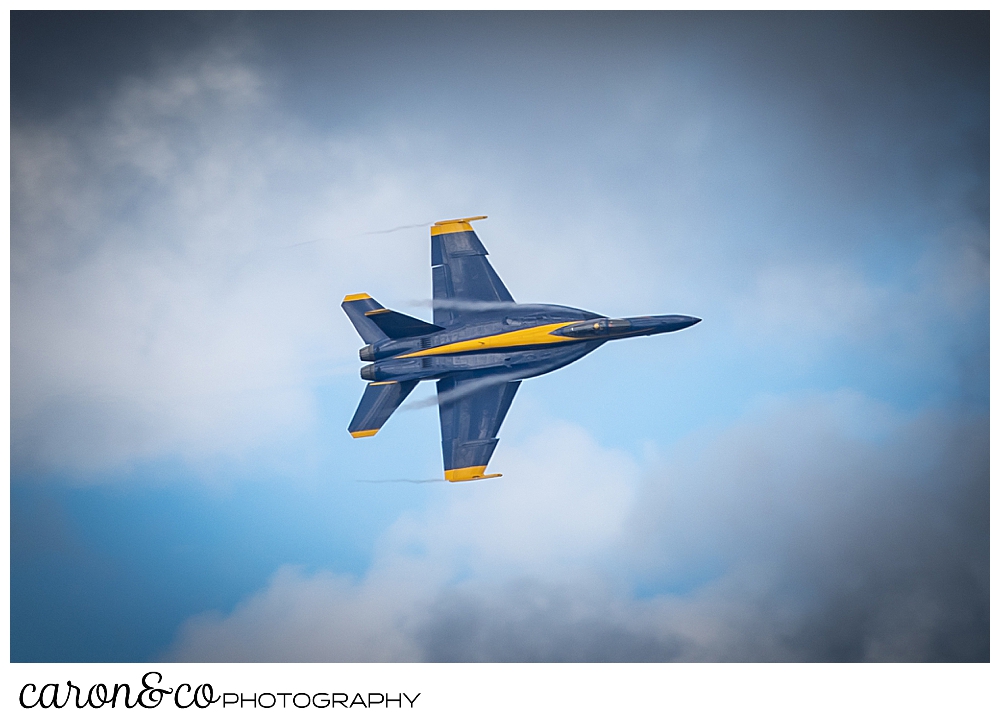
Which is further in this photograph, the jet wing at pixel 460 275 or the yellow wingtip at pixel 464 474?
the jet wing at pixel 460 275

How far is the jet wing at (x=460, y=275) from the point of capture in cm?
2003

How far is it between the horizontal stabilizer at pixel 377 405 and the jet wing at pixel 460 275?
69.9 inches

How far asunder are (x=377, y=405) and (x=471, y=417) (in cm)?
208

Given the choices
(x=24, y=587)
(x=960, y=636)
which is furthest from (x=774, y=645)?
(x=24, y=587)

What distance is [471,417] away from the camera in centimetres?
1955

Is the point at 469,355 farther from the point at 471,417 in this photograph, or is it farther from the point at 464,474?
the point at 464,474

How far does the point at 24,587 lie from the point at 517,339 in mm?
13785

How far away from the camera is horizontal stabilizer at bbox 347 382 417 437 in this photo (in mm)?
19328

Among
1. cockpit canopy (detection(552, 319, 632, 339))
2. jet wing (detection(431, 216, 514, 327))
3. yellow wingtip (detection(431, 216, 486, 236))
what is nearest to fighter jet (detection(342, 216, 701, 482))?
cockpit canopy (detection(552, 319, 632, 339))

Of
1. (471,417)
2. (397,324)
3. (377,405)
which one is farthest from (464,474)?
(397,324)

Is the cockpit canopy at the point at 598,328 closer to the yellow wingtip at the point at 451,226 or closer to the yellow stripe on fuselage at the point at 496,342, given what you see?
the yellow stripe on fuselage at the point at 496,342

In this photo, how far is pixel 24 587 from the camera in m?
21.9

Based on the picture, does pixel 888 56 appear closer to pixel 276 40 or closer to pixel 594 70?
pixel 594 70

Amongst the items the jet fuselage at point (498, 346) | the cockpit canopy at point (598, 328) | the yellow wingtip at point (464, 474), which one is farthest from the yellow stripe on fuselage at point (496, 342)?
the yellow wingtip at point (464, 474)
